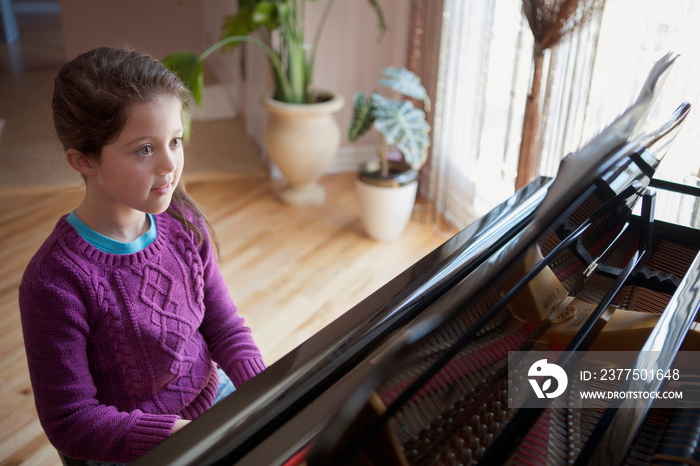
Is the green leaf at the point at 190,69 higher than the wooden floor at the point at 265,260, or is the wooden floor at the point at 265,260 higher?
the green leaf at the point at 190,69

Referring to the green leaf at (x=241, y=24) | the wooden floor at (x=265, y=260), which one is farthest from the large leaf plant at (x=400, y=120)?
the green leaf at (x=241, y=24)

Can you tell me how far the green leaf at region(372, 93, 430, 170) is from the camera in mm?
2742

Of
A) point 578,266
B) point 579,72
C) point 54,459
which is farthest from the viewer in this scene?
point 579,72

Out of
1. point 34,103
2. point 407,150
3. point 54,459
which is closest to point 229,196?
point 407,150

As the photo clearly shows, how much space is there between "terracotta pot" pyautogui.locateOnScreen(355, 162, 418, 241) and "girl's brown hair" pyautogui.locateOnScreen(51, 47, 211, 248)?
1885 mm

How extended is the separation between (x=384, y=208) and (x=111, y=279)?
1.94 m

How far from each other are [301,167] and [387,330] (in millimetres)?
2357

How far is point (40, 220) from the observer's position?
123 inches

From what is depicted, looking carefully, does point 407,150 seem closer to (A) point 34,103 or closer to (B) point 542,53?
(B) point 542,53

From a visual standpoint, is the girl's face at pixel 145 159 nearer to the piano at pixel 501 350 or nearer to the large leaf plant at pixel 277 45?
the piano at pixel 501 350

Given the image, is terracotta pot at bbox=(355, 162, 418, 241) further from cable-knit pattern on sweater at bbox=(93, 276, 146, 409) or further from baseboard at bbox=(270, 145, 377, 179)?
cable-knit pattern on sweater at bbox=(93, 276, 146, 409)

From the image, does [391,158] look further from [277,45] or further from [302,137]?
[277,45]

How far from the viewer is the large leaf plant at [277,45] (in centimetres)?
277

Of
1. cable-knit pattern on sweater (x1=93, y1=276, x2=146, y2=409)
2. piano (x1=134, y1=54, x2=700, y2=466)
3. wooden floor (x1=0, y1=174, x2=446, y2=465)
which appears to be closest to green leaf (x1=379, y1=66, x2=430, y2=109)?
wooden floor (x1=0, y1=174, x2=446, y2=465)
